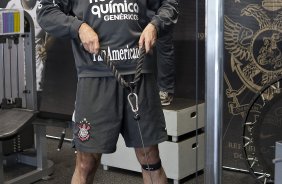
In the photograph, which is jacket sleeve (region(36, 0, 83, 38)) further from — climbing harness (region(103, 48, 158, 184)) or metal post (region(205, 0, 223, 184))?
metal post (region(205, 0, 223, 184))

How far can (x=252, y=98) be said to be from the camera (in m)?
2.06

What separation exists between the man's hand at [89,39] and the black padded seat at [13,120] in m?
1.12

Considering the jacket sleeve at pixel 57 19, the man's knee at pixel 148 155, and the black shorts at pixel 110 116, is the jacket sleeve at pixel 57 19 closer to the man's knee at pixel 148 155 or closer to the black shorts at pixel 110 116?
the black shorts at pixel 110 116

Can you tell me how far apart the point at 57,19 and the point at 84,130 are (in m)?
0.45

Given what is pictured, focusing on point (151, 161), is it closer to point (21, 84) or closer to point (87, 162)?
point (87, 162)

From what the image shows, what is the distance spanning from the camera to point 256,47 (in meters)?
1.99

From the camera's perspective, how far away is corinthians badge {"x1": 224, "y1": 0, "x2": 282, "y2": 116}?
1.89 metres

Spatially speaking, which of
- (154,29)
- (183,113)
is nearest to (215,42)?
(154,29)

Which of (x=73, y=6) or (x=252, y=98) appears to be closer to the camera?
(x=73, y=6)

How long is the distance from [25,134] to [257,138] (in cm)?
168

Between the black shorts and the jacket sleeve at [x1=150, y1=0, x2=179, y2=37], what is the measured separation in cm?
21

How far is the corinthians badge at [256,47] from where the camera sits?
1.89m

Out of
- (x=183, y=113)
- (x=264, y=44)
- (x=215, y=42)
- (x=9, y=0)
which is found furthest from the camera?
(x=9, y=0)

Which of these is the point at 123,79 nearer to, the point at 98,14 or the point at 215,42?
the point at 98,14
